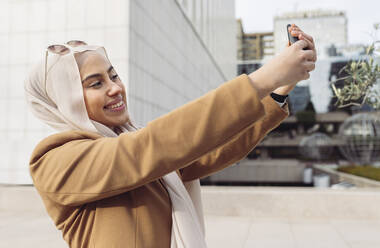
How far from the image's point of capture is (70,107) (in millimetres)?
1148

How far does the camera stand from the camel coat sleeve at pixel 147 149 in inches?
32.5

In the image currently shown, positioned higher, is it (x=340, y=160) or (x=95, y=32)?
(x=95, y=32)

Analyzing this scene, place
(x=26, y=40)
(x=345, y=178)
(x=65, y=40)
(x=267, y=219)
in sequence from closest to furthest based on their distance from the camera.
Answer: (x=267, y=219) < (x=65, y=40) < (x=26, y=40) < (x=345, y=178)

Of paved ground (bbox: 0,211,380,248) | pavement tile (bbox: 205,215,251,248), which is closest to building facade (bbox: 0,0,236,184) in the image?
paved ground (bbox: 0,211,380,248)

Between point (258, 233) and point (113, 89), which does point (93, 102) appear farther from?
point (258, 233)

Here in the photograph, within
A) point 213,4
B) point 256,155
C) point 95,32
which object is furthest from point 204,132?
point 256,155

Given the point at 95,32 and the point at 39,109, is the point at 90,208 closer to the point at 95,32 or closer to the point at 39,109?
the point at 39,109

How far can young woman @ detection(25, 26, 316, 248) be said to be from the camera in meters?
0.84

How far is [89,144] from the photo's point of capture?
3.22 ft

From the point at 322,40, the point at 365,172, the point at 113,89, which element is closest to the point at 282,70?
the point at 113,89

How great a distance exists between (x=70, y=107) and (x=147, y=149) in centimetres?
42

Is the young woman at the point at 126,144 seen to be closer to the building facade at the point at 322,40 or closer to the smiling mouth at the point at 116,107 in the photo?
the smiling mouth at the point at 116,107

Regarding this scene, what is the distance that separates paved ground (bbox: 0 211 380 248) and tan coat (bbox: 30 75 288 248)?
3.98 meters

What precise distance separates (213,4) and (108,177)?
727 inches
